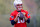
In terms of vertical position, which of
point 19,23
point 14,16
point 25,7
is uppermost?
point 25,7

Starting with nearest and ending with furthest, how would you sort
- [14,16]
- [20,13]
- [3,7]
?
[20,13] → [14,16] → [3,7]

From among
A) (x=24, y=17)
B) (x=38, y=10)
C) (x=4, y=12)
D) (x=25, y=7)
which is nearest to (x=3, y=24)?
(x=4, y=12)

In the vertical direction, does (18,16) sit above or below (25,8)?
below

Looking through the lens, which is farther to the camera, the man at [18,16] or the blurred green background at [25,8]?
the blurred green background at [25,8]

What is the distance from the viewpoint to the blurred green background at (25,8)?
9.52ft

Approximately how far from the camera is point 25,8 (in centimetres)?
292

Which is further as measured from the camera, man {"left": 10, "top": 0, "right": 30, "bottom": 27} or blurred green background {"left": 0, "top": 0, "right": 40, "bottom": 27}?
blurred green background {"left": 0, "top": 0, "right": 40, "bottom": 27}

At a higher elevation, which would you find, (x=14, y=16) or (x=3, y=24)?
(x=14, y=16)

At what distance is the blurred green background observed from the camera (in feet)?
9.52

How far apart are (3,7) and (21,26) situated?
3.70 ft

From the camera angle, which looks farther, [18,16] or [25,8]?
[25,8]

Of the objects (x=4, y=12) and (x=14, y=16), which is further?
(x=4, y=12)

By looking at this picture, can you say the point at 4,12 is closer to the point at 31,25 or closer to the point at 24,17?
the point at 31,25

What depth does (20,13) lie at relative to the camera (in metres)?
1.84
